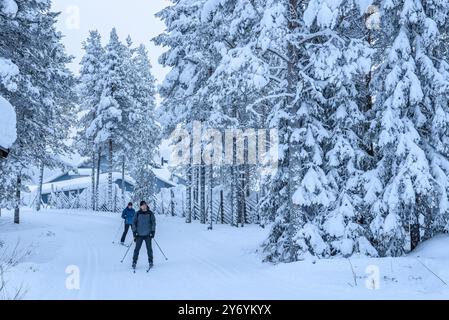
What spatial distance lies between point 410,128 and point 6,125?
9841mm

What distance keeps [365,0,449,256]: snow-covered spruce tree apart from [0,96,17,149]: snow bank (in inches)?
352

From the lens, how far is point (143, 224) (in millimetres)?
12945

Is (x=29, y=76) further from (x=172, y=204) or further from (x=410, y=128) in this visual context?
(x=172, y=204)

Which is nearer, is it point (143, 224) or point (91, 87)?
point (143, 224)

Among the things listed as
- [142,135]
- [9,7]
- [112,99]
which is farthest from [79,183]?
[9,7]

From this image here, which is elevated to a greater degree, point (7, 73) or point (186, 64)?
point (186, 64)

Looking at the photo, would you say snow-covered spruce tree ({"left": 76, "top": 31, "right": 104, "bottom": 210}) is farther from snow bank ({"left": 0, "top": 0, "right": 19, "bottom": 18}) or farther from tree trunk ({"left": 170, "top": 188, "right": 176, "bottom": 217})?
snow bank ({"left": 0, "top": 0, "right": 19, "bottom": 18})

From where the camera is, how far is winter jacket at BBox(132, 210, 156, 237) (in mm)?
12891

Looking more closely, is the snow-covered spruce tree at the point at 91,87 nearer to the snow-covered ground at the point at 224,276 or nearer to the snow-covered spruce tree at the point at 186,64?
the snow-covered spruce tree at the point at 186,64

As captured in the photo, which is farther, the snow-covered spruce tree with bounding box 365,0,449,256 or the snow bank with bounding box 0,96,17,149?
the snow-covered spruce tree with bounding box 365,0,449,256

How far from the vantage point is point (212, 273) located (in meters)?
11.7

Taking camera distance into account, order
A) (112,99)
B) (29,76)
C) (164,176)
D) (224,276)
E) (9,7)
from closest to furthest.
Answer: (224,276), (9,7), (29,76), (112,99), (164,176)

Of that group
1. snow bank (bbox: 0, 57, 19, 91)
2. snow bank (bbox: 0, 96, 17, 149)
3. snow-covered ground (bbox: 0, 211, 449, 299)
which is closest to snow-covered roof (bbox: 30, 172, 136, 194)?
snow-covered ground (bbox: 0, 211, 449, 299)
